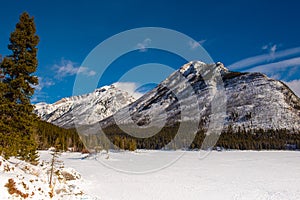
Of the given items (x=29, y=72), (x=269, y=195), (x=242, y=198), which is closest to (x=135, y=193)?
(x=242, y=198)

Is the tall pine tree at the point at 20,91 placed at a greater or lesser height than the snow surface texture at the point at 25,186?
greater

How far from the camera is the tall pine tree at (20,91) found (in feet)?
80.9

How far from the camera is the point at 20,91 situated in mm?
25750

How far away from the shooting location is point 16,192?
16.2 metres

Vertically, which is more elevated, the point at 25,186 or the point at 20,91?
the point at 20,91

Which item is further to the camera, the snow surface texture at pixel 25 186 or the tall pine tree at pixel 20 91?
the tall pine tree at pixel 20 91

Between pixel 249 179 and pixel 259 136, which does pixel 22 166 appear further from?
pixel 259 136

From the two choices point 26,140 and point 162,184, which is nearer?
point 26,140

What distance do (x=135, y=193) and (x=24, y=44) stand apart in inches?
754

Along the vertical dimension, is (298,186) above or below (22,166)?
below

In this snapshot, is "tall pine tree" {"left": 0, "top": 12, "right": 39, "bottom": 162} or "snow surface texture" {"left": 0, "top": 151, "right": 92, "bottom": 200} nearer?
"snow surface texture" {"left": 0, "top": 151, "right": 92, "bottom": 200}

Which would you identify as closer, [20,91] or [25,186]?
[25,186]

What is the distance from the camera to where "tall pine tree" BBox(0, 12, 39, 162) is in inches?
971

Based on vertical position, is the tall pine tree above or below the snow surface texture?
above
